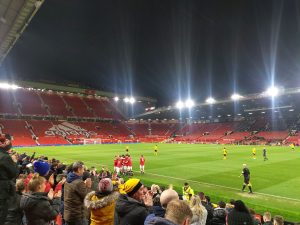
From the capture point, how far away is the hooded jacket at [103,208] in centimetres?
443

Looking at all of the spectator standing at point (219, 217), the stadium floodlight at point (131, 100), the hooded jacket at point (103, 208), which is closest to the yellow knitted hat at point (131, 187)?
the hooded jacket at point (103, 208)

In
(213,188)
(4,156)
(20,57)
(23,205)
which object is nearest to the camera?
(23,205)

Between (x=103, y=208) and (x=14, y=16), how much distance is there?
9709mm

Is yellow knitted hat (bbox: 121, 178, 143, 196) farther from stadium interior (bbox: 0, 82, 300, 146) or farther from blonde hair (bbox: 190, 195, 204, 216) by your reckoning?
stadium interior (bbox: 0, 82, 300, 146)

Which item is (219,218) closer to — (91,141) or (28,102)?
(91,141)

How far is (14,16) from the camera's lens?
1090 centimetres

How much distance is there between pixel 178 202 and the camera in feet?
9.42

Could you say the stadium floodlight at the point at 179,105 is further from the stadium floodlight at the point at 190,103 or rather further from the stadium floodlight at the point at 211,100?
the stadium floodlight at the point at 211,100

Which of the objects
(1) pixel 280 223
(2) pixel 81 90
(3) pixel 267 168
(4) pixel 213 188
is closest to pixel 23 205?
(1) pixel 280 223

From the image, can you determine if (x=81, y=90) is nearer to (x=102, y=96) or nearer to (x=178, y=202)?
(x=102, y=96)

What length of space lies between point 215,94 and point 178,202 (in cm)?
6918

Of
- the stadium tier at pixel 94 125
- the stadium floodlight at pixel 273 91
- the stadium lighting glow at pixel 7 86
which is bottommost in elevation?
the stadium tier at pixel 94 125

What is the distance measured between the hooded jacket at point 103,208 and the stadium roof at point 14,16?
8.48 meters

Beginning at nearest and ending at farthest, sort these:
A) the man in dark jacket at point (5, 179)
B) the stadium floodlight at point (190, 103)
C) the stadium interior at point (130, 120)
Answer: the man in dark jacket at point (5, 179), the stadium interior at point (130, 120), the stadium floodlight at point (190, 103)
